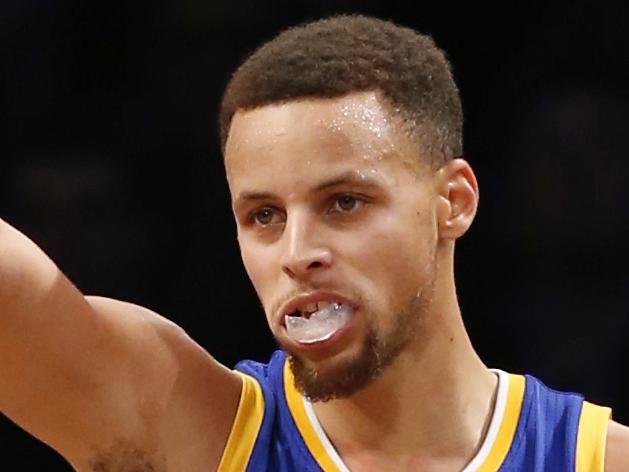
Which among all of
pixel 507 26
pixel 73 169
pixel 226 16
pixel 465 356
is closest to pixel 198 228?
pixel 73 169

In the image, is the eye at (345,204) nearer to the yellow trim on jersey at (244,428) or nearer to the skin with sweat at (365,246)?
the skin with sweat at (365,246)

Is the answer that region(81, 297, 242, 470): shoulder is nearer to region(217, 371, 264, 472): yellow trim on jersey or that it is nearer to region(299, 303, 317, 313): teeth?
region(217, 371, 264, 472): yellow trim on jersey

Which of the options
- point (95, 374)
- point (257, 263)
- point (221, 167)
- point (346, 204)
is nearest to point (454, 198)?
point (346, 204)

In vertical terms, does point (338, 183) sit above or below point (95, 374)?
above

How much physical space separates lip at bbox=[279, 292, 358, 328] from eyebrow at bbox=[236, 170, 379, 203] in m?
0.13

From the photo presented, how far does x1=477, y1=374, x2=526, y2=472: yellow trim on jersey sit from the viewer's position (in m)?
1.62

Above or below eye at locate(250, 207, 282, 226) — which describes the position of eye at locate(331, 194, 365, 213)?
above

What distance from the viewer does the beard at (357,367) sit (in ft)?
4.98

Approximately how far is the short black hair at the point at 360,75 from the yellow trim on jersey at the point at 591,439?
1.32 feet

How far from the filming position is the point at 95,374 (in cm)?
149

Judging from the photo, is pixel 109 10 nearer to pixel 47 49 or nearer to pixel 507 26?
pixel 47 49

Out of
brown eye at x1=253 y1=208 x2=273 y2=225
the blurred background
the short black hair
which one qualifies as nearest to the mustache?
brown eye at x1=253 y1=208 x2=273 y2=225

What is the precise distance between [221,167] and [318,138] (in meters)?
1.31

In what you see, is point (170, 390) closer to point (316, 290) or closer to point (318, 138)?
point (316, 290)
